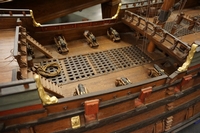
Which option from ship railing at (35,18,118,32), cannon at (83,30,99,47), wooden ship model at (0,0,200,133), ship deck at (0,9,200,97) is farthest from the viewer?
cannon at (83,30,99,47)

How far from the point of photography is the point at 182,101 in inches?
155

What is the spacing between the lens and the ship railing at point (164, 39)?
11.0 ft

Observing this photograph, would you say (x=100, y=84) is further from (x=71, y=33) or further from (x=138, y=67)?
(x=71, y=33)

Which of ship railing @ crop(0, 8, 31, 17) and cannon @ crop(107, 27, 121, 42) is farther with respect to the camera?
cannon @ crop(107, 27, 121, 42)

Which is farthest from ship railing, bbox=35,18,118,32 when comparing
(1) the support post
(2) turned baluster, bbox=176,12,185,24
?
(2) turned baluster, bbox=176,12,185,24

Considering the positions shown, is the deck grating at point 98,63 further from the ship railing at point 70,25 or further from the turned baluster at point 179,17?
the turned baluster at point 179,17

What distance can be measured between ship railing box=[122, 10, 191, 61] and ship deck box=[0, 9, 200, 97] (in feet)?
2.02

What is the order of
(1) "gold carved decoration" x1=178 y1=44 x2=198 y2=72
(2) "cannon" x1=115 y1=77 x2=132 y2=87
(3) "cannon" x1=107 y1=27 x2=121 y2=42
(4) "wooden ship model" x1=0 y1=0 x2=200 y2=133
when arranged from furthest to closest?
(3) "cannon" x1=107 y1=27 x2=121 y2=42 → (2) "cannon" x1=115 y1=77 x2=132 y2=87 → (1) "gold carved decoration" x1=178 y1=44 x2=198 y2=72 → (4) "wooden ship model" x1=0 y1=0 x2=200 y2=133

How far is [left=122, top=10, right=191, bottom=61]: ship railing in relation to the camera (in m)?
3.35

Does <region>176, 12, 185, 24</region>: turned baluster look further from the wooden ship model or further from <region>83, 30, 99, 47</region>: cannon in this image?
<region>83, 30, 99, 47</region>: cannon

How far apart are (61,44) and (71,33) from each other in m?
0.60

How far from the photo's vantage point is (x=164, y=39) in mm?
3719

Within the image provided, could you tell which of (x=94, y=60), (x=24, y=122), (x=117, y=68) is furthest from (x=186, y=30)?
(x=24, y=122)

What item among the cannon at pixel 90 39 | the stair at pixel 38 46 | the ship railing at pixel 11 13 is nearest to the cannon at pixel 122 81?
the cannon at pixel 90 39
